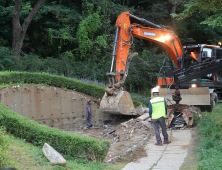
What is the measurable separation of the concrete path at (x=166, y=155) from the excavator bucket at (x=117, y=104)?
1.63 metres

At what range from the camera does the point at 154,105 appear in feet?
28.1

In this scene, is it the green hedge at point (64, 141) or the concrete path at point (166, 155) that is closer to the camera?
the green hedge at point (64, 141)

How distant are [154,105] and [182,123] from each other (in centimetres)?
261

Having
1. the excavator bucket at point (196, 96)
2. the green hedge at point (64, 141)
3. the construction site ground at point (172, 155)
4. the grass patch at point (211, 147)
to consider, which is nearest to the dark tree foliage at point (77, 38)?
the excavator bucket at point (196, 96)

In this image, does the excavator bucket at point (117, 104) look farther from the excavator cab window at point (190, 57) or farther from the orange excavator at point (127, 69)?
the excavator cab window at point (190, 57)

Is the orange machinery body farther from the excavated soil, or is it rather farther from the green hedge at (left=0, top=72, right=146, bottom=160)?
the green hedge at (left=0, top=72, right=146, bottom=160)

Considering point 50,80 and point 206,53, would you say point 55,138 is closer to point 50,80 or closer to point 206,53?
point 50,80

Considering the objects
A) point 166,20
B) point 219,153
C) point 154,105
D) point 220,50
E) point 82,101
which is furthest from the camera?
point 166,20

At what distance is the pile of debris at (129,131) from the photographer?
31.1ft

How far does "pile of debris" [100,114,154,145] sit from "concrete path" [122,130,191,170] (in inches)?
22.5

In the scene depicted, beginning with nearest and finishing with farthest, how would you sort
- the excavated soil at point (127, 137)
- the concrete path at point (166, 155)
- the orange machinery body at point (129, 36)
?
the concrete path at point (166, 155) → the excavated soil at point (127, 137) → the orange machinery body at point (129, 36)

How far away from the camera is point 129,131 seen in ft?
32.6

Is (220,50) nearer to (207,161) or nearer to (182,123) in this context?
(182,123)

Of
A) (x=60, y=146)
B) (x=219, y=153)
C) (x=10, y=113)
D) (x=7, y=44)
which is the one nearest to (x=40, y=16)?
(x=7, y=44)
